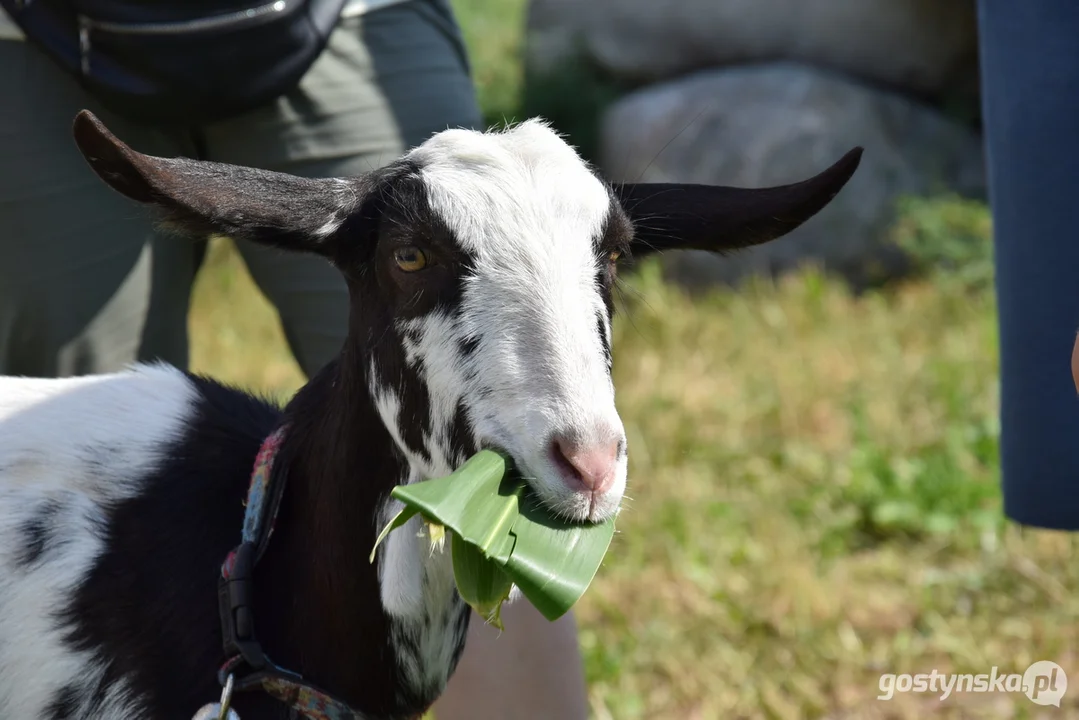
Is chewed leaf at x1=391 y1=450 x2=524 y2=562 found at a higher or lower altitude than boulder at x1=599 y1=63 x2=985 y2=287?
higher

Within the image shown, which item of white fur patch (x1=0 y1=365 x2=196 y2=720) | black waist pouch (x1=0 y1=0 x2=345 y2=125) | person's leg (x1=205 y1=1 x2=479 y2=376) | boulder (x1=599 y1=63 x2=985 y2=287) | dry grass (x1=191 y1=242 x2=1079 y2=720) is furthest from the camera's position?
boulder (x1=599 y1=63 x2=985 y2=287)

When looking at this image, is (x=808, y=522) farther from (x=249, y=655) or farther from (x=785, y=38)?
(x=785, y=38)

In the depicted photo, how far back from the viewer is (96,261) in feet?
8.79

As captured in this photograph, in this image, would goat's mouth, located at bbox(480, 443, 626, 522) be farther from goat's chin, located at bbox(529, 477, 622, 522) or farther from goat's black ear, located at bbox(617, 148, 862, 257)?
goat's black ear, located at bbox(617, 148, 862, 257)

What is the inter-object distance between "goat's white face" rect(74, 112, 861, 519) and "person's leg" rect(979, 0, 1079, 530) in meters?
0.67

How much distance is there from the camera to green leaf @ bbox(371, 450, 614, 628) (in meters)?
1.80

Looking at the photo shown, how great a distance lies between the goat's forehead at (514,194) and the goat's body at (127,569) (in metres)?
0.55

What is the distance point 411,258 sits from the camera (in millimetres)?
2084

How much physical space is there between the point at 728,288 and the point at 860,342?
1074mm

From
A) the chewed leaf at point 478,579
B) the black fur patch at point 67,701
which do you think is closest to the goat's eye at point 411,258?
the chewed leaf at point 478,579

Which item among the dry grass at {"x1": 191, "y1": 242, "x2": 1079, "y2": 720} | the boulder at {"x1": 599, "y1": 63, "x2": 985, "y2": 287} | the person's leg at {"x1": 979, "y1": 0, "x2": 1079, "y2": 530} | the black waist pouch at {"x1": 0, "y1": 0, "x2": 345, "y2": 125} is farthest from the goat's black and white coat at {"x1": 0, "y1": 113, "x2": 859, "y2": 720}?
the boulder at {"x1": 599, "y1": 63, "x2": 985, "y2": 287}

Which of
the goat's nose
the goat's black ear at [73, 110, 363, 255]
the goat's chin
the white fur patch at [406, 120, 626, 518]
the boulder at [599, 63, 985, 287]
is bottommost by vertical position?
the boulder at [599, 63, 985, 287]

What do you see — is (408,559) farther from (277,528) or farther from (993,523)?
(993,523)

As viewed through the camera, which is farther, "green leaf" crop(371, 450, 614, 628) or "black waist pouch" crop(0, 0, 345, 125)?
"black waist pouch" crop(0, 0, 345, 125)
